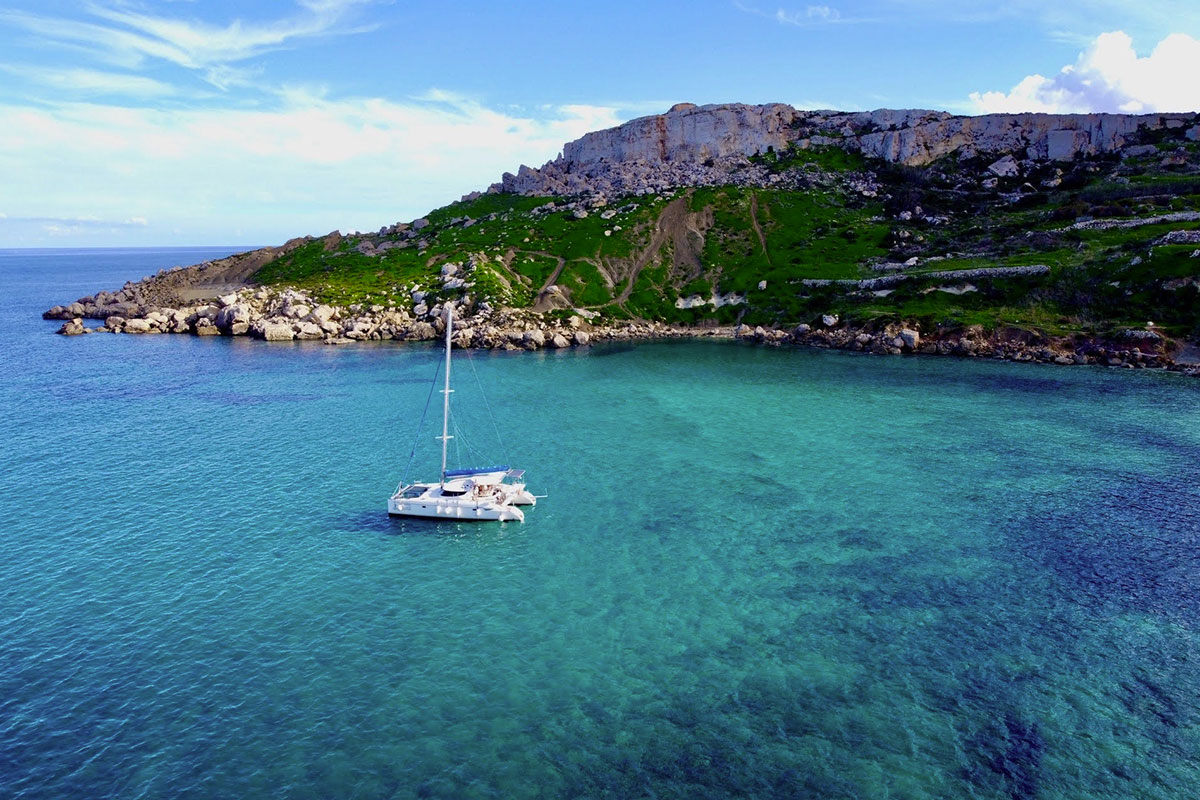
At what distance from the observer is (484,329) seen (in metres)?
134

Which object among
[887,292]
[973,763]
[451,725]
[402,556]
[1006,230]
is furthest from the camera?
[1006,230]

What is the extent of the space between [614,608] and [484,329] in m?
97.9

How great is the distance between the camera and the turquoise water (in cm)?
2948

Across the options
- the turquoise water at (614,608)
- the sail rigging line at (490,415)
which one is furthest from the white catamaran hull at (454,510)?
the sail rigging line at (490,415)

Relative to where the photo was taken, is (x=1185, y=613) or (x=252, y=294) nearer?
(x=1185, y=613)

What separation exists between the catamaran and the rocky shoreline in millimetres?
73378

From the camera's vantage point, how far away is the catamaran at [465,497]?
178 feet

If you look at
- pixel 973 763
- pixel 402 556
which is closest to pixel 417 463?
pixel 402 556

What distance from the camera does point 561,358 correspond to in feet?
391

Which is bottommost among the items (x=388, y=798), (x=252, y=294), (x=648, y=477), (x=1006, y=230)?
(x=388, y=798)

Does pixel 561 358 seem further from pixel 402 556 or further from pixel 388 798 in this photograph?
pixel 388 798

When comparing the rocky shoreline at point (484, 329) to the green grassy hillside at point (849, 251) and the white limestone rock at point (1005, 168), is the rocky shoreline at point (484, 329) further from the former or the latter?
the white limestone rock at point (1005, 168)

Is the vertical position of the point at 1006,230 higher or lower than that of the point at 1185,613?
higher

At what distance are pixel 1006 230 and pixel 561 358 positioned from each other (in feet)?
332
